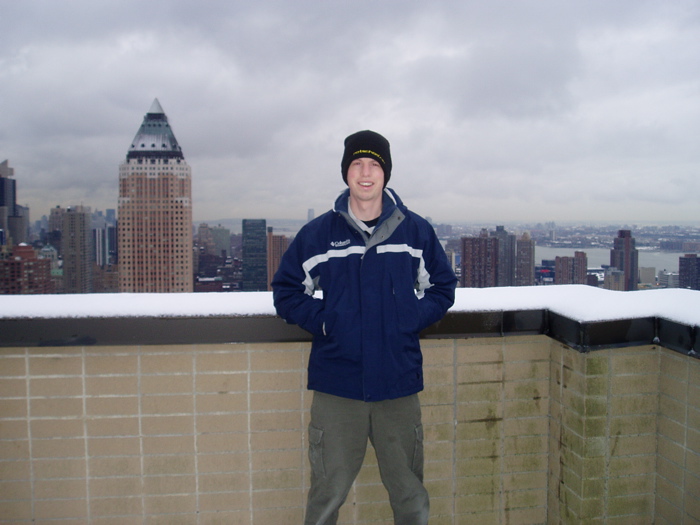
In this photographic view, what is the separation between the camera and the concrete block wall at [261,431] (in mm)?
2082

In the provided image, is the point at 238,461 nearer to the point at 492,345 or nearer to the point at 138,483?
the point at 138,483

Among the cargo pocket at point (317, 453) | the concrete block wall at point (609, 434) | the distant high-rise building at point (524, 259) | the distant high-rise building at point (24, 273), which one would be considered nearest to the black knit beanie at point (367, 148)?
the cargo pocket at point (317, 453)

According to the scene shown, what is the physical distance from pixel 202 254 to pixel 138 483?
84.6 meters

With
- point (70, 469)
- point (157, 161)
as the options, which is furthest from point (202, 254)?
point (70, 469)

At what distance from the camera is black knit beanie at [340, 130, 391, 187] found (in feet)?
6.27

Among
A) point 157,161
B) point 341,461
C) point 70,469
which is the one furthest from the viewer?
point 157,161

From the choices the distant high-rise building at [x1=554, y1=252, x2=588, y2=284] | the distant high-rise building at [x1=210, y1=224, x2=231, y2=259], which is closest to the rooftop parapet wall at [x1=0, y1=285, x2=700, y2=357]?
the distant high-rise building at [x1=554, y1=252, x2=588, y2=284]

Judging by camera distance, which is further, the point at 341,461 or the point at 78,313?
the point at 78,313

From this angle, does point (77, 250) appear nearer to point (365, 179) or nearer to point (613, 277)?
point (613, 277)

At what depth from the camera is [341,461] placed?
1.79 m

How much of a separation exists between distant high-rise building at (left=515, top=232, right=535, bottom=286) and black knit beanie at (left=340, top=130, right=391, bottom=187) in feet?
111

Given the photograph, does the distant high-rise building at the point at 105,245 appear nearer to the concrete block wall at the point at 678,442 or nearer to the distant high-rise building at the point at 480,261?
the distant high-rise building at the point at 480,261

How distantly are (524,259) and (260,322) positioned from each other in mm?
36508

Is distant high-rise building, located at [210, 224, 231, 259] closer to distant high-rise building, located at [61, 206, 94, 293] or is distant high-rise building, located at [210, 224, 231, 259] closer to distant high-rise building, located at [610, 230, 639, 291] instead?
distant high-rise building, located at [61, 206, 94, 293]
